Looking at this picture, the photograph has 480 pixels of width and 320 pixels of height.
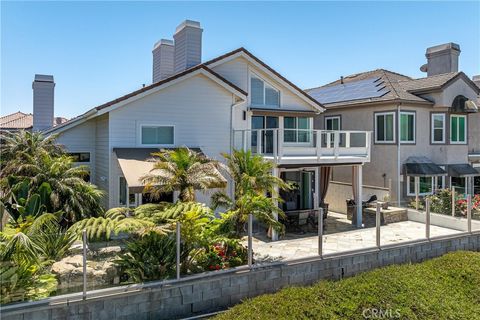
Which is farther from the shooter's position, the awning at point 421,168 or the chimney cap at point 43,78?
the awning at point 421,168

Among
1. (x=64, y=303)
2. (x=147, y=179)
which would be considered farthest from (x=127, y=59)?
(x=64, y=303)

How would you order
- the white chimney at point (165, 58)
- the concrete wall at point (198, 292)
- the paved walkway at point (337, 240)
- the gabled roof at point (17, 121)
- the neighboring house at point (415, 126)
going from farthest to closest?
the gabled roof at point (17, 121) → the white chimney at point (165, 58) → the neighboring house at point (415, 126) → the paved walkway at point (337, 240) → the concrete wall at point (198, 292)

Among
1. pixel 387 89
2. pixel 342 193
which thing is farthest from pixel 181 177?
pixel 387 89

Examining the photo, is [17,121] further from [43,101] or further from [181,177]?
[181,177]

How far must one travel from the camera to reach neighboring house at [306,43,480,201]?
79.6 ft

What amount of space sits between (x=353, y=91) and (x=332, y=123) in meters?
3.04

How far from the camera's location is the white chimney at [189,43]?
21.8 metres

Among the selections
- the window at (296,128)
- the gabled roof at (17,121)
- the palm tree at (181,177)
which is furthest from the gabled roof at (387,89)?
the gabled roof at (17,121)

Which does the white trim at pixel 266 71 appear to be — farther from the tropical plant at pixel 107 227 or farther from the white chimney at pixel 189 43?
the tropical plant at pixel 107 227

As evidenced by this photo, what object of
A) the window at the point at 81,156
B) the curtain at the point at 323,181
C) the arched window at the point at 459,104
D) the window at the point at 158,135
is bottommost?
the curtain at the point at 323,181

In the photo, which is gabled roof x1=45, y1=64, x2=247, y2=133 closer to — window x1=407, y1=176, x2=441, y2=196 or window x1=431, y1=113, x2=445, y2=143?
window x1=407, y1=176, x2=441, y2=196

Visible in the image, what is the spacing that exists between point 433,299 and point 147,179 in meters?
10.7

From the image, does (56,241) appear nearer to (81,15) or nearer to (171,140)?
(171,140)

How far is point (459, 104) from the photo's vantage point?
2584 cm
